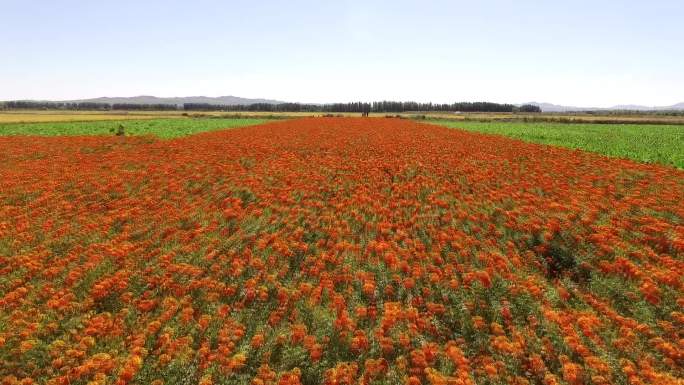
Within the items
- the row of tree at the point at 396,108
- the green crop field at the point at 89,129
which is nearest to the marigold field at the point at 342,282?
the green crop field at the point at 89,129

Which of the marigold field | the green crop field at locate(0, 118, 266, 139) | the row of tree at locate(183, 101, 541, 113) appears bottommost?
the marigold field

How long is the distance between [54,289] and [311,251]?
4423 mm

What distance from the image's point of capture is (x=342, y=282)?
6520mm

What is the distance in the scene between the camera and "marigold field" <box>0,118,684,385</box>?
461cm

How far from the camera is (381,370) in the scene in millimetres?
4562

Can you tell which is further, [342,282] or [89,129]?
[89,129]

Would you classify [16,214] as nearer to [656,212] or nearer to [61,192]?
[61,192]

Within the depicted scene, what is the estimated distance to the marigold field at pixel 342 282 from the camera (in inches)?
181

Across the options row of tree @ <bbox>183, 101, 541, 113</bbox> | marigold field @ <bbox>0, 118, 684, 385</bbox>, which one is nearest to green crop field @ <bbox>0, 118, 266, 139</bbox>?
marigold field @ <bbox>0, 118, 684, 385</bbox>

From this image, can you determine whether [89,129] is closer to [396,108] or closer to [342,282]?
[342,282]

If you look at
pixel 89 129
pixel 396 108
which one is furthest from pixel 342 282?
pixel 396 108

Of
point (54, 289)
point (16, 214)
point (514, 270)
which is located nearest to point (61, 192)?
point (16, 214)

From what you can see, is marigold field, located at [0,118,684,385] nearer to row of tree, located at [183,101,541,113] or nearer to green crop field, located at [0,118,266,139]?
green crop field, located at [0,118,266,139]

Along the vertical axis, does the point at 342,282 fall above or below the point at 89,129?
below
